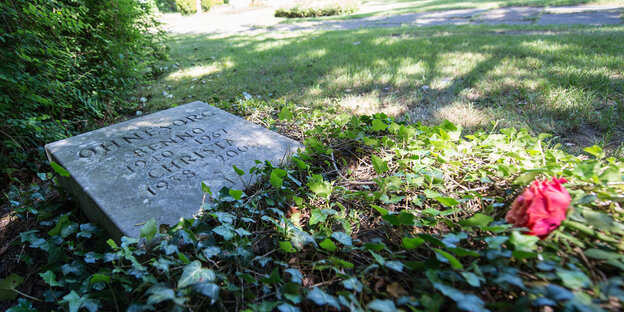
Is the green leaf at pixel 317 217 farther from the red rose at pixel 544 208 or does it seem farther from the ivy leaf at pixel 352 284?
the red rose at pixel 544 208

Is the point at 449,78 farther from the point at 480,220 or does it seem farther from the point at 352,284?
the point at 352,284

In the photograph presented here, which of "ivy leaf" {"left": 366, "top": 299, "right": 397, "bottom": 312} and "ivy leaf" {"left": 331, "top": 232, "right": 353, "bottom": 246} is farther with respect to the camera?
"ivy leaf" {"left": 331, "top": 232, "right": 353, "bottom": 246}

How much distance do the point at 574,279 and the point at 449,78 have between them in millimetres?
3207

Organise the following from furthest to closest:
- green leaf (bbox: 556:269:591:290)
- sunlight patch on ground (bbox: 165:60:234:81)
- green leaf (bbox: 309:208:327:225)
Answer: sunlight patch on ground (bbox: 165:60:234:81)
green leaf (bbox: 309:208:327:225)
green leaf (bbox: 556:269:591:290)

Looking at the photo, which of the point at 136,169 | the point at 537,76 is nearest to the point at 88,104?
the point at 136,169

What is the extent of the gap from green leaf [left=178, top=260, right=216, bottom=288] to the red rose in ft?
3.51

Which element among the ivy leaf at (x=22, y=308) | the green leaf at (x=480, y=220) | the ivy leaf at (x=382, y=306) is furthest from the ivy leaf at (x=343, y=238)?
the ivy leaf at (x=22, y=308)

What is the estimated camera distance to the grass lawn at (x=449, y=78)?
8.28 ft

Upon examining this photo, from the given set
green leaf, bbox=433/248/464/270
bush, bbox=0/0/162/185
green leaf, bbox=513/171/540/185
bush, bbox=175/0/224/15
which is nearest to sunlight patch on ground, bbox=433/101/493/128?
green leaf, bbox=513/171/540/185

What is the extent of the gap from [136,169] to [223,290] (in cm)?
115

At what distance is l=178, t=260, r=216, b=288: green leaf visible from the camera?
98 cm

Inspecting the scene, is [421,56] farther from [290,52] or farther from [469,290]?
[469,290]

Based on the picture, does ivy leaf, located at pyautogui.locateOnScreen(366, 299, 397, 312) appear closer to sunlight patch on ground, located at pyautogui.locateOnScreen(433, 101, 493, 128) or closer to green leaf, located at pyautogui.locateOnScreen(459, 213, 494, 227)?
green leaf, located at pyautogui.locateOnScreen(459, 213, 494, 227)

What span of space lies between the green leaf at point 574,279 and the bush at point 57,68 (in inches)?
122
